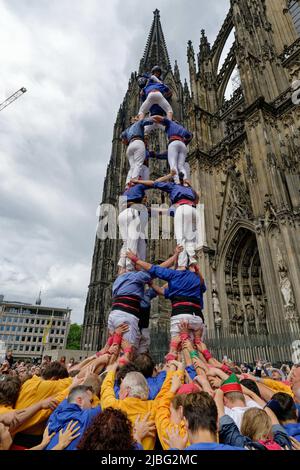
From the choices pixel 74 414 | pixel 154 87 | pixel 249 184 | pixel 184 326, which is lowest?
pixel 74 414

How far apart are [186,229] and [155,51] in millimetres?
50557

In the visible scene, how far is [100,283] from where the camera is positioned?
2892 cm

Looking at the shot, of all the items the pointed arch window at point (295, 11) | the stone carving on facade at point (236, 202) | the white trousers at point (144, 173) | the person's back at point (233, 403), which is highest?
the pointed arch window at point (295, 11)

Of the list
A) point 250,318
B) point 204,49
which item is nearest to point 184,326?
point 250,318

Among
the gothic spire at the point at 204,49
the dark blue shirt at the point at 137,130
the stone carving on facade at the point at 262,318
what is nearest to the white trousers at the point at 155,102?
the dark blue shirt at the point at 137,130

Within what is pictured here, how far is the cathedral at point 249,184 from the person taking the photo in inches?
421

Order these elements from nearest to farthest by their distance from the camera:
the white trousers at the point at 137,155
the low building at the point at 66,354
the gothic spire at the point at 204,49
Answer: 1. the white trousers at the point at 137,155
2. the low building at the point at 66,354
3. the gothic spire at the point at 204,49

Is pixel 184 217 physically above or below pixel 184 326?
above

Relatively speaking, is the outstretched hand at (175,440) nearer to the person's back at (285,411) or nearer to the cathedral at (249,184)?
the person's back at (285,411)

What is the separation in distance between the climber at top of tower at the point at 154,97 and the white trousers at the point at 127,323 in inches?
164

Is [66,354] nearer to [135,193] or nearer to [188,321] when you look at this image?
[135,193]

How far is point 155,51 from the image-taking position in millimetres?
44812

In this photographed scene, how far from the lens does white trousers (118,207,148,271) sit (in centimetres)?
451

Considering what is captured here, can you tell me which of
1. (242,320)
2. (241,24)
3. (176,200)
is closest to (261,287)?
(242,320)
